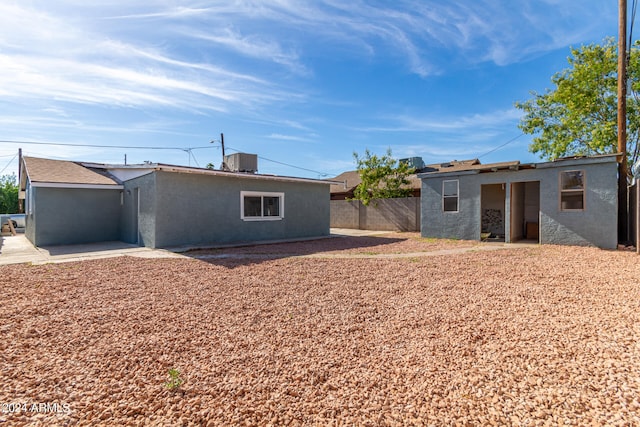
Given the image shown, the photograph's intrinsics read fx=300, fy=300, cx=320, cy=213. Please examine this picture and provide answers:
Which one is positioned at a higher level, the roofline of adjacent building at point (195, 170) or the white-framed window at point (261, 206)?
the roofline of adjacent building at point (195, 170)

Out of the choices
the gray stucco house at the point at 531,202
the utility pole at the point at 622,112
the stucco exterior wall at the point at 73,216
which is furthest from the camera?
the stucco exterior wall at the point at 73,216

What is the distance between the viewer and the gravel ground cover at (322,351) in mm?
2090

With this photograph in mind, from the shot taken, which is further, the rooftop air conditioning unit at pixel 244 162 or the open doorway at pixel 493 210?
the open doorway at pixel 493 210

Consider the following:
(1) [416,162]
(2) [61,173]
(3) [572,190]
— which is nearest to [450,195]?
(3) [572,190]

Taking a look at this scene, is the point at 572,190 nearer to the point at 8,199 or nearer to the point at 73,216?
the point at 73,216

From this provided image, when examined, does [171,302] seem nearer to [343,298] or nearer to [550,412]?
[343,298]

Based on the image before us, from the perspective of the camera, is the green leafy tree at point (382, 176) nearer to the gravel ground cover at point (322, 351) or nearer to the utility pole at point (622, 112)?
the utility pole at point (622, 112)

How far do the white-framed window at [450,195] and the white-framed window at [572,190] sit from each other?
3453 mm

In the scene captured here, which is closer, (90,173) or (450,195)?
(450,195)

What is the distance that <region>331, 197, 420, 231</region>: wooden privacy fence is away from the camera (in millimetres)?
16609

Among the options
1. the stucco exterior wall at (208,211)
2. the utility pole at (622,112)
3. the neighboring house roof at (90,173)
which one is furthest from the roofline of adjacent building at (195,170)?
the utility pole at (622,112)

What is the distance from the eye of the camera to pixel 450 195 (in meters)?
12.8

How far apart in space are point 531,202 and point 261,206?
11.8 meters

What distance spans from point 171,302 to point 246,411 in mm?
2952
